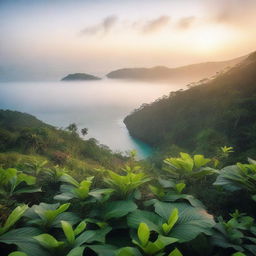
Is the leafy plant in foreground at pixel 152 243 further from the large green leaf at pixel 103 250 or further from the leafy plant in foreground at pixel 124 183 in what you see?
the leafy plant in foreground at pixel 124 183

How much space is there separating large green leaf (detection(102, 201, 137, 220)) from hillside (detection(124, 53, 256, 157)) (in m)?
18.9

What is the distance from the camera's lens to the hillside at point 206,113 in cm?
2423

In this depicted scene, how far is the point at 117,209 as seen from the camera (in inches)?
74.2

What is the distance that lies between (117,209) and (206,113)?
39.0m

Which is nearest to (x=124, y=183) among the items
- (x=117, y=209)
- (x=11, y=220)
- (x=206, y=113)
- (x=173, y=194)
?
(x=117, y=209)

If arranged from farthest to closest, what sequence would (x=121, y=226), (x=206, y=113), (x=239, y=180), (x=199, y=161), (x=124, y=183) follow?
(x=206, y=113)
(x=199, y=161)
(x=239, y=180)
(x=124, y=183)
(x=121, y=226)

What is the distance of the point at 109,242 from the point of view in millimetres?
1710

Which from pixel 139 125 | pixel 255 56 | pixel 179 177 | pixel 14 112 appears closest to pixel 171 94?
pixel 139 125

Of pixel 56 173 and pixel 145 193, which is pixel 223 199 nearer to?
pixel 145 193

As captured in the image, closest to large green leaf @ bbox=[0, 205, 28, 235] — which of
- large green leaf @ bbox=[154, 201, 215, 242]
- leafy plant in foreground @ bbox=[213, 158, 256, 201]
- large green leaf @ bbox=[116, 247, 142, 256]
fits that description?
large green leaf @ bbox=[116, 247, 142, 256]

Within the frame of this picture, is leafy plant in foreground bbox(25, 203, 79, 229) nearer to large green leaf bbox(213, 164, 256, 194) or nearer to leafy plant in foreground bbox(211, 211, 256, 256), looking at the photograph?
leafy plant in foreground bbox(211, 211, 256, 256)

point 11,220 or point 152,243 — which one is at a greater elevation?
point 11,220

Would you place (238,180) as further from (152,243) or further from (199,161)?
(152,243)

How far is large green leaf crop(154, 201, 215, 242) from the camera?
1576 millimetres
